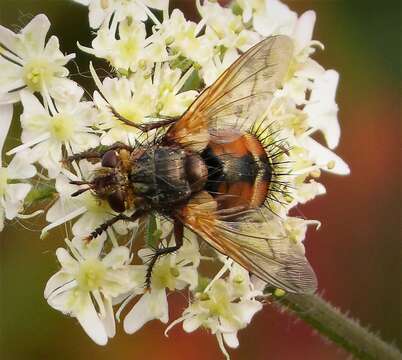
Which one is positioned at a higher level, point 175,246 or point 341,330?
point 175,246

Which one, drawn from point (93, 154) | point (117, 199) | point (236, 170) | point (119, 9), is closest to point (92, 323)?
point (117, 199)

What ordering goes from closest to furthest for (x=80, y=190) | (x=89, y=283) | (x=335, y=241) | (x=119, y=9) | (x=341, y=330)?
(x=80, y=190), (x=89, y=283), (x=119, y=9), (x=341, y=330), (x=335, y=241)

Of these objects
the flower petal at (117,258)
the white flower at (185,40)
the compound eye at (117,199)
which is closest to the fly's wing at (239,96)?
the white flower at (185,40)

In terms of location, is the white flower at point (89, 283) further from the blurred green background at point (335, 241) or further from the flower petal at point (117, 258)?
the blurred green background at point (335, 241)

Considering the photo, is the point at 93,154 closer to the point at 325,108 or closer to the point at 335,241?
the point at 325,108

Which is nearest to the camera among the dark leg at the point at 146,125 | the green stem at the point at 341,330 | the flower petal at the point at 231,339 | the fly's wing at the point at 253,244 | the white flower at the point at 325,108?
the fly's wing at the point at 253,244

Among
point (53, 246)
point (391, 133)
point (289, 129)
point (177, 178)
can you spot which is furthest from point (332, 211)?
point (177, 178)

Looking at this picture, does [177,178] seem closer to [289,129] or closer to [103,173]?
[103,173]
